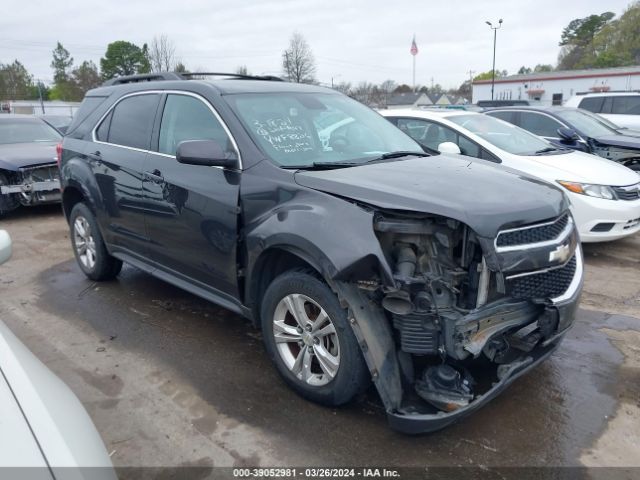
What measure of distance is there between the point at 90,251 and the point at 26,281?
98 cm

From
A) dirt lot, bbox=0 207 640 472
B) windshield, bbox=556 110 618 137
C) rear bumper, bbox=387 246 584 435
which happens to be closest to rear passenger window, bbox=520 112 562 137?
windshield, bbox=556 110 618 137

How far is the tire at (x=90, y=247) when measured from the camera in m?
5.05

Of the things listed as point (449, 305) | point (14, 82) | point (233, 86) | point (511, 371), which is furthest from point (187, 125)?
point (14, 82)

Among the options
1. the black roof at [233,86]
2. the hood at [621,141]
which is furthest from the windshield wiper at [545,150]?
the black roof at [233,86]

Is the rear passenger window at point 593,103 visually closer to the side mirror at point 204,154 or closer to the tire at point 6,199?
the side mirror at point 204,154

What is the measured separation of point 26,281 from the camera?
5621 mm

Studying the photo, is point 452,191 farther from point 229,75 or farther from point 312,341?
point 229,75

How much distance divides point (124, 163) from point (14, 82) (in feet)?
250

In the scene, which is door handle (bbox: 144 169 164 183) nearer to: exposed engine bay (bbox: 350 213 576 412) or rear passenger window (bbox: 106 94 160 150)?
rear passenger window (bbox: 106 94 160 150)

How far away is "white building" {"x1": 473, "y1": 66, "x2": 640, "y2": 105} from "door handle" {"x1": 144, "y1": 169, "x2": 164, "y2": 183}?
40.6m

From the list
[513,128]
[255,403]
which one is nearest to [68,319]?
[255,403]

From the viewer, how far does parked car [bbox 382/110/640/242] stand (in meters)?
5.86

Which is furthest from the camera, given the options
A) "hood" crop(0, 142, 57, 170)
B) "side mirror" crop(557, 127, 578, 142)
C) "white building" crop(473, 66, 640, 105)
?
"white building" crop(473, 66, 640, 105)

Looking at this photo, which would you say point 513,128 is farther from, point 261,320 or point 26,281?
point 26,281
